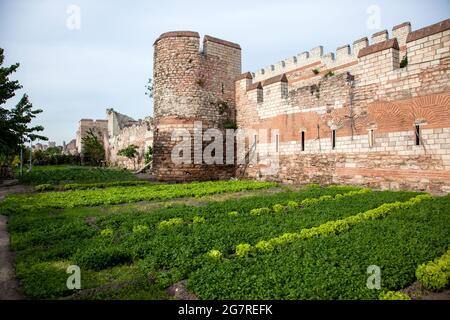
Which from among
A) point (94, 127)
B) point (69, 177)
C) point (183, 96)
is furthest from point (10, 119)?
point (94, 127)

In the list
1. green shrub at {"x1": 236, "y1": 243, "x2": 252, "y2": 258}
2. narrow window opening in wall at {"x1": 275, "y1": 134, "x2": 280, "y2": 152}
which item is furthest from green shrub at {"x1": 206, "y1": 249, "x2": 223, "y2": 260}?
narrow window opening in wall at {"x1": 275, "y1": 134, "x2": 280, "y2": 152}

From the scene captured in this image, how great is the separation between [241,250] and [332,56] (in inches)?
1159

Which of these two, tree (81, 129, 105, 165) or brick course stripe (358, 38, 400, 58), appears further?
tree (81, 129, 105, 165)

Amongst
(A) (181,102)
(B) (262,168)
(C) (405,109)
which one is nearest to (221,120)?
(A) (181,102)

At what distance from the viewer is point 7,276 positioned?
14.5 feet

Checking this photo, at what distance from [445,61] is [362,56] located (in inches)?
128

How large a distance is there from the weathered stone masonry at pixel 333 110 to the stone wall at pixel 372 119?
36mm

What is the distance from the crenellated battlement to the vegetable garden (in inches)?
858

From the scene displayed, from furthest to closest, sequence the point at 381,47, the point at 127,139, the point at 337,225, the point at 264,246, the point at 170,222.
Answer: the point at 127,139, the point at 381,47, the point at 170,222, the point at 337,225, the point at 264,246

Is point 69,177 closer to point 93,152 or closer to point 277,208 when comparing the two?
point 277,208

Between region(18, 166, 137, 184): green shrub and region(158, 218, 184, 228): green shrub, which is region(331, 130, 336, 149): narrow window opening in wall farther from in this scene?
region(18, 166, 137, 184): green shrub

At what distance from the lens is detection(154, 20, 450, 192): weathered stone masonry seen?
1095 centimetres

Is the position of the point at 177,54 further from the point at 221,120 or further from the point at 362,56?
the point at 362,56

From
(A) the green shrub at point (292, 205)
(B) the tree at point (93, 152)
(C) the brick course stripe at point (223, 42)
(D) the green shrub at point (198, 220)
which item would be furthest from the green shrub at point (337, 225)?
(B) the tree at point (93, 152)
